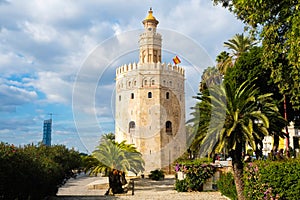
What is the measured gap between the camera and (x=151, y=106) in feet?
107

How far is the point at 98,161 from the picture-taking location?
16.2 m

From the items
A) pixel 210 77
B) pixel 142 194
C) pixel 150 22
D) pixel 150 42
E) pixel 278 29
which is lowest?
pixel 142 194

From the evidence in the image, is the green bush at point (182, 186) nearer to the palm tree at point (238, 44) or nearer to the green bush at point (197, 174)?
the green bush at point (197, 174)

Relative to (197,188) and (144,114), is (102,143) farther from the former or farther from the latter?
(144,114)

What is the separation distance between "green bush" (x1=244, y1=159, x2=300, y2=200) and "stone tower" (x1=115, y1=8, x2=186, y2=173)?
2346cm

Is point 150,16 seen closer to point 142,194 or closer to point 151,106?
point 151,106

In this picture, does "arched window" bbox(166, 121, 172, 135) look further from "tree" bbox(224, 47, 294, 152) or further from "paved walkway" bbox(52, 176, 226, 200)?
"paved walkway" bbox(52, 176, 226, 200)

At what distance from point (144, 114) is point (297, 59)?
23.9 m

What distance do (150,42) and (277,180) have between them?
28.0m

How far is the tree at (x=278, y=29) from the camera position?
9.03m

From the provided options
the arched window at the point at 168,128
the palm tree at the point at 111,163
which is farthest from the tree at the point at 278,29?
the arched window at the point at 168,128

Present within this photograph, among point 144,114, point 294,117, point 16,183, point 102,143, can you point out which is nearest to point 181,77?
point 144,114

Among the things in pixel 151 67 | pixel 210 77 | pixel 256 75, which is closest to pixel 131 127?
pixel 151 67

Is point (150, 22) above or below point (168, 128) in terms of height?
above
